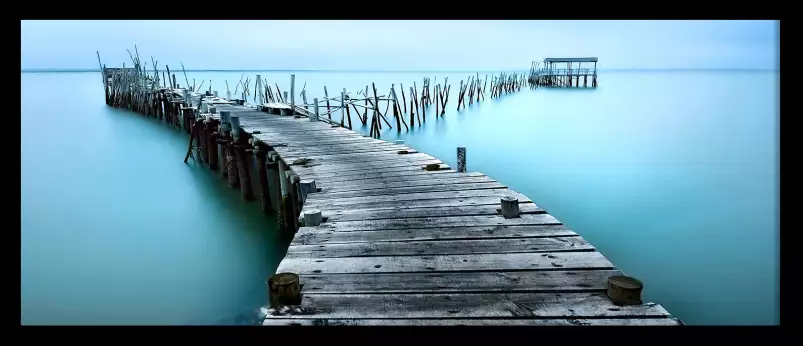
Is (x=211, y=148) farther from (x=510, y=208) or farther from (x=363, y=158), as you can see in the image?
(x=510, y=208)

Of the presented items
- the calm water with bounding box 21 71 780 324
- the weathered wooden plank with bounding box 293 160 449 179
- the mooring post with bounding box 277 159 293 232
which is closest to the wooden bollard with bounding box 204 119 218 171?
the calm water with bounding box 21 71 780 324

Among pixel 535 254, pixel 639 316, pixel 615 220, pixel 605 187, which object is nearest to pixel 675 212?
pixel 615 220

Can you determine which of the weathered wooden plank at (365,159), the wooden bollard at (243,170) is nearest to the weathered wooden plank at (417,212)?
the weathered wooden plank at (365,159)

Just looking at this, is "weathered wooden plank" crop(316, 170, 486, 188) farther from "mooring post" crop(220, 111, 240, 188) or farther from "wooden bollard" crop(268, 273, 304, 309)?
"mooring post" crop(220, 111, 240, 188)

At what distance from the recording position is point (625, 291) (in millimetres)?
2619

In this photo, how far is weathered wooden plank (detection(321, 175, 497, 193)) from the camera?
5535 mm

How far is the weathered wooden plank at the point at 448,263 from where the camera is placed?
3.17 meters

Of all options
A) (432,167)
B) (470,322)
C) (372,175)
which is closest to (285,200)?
(372,175)

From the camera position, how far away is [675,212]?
30.1ft

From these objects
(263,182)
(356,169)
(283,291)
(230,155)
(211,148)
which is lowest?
(283,291)

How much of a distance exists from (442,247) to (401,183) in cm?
216

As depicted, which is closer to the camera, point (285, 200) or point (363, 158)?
point (285, 200)
